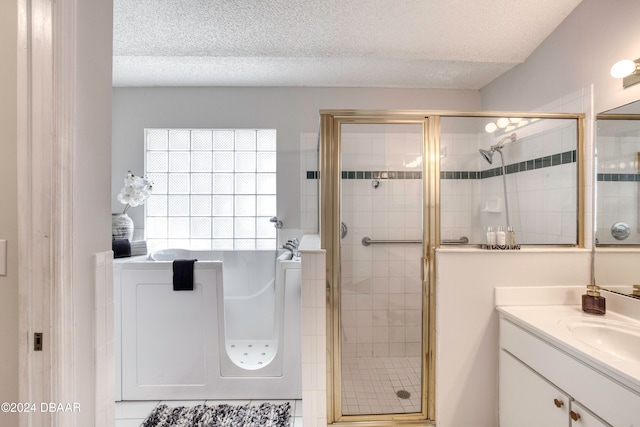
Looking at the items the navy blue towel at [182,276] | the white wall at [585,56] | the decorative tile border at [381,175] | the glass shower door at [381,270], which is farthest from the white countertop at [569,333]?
the navy blue towel at [182,276]

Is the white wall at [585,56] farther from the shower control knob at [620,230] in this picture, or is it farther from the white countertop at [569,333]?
the white countertop at [569,333]

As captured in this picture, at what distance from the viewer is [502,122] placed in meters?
1.79

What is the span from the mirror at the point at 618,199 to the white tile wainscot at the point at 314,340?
1.50 metres

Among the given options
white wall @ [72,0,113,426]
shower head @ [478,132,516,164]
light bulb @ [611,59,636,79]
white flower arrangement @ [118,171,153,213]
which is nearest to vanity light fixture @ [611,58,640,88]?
light bulb @ [611,59,636,79]

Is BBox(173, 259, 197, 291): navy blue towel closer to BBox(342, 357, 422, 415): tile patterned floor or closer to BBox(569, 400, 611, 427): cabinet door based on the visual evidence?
BBox(342, 357, 422, 415): tile patterned floor

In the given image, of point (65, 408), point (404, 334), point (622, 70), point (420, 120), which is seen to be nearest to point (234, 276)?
point (404, 334)

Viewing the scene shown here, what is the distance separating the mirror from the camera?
1425mm

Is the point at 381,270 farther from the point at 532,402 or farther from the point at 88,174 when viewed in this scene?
the point at 88,174

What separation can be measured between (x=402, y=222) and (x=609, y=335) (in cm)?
105

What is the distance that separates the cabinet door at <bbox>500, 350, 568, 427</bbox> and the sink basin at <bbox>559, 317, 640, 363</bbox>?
26 centimetres

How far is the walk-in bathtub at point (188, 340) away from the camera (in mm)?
1939

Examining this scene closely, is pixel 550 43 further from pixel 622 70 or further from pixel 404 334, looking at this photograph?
pixel 404 334

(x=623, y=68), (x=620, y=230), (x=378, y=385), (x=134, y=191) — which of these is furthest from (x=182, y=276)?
(x=623, y=68)

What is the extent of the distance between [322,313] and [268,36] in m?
1.82
